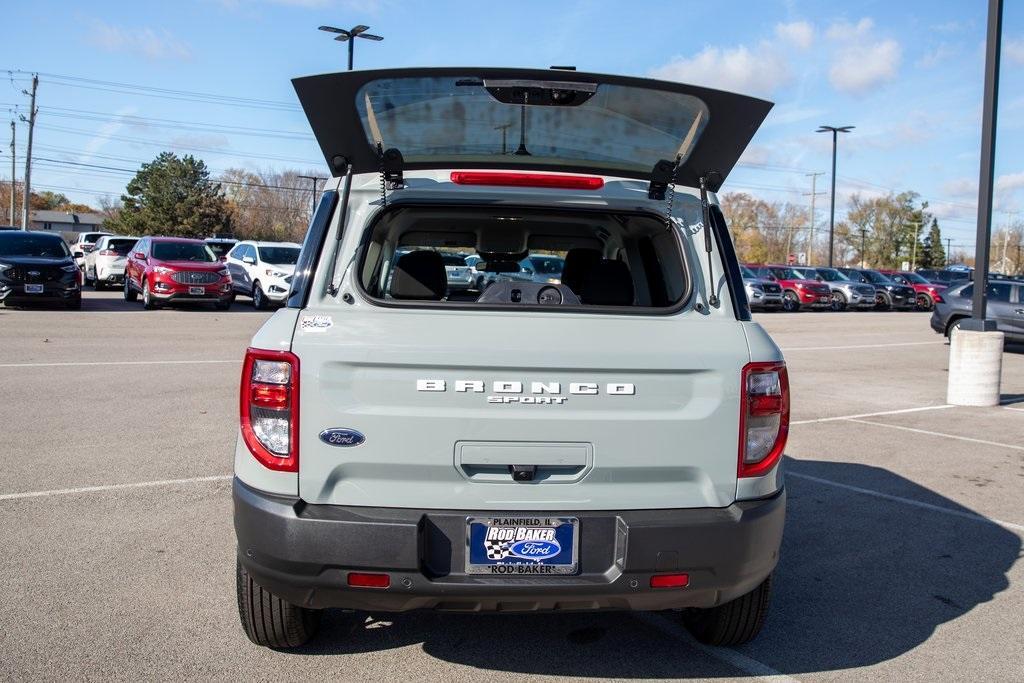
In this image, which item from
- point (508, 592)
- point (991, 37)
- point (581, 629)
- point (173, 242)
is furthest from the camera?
point (173, 242)

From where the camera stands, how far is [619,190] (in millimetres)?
3678

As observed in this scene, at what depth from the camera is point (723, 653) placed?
12.6 ft

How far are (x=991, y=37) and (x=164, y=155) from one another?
74455mm

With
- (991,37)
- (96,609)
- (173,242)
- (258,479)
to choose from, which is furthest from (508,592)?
(173,242)

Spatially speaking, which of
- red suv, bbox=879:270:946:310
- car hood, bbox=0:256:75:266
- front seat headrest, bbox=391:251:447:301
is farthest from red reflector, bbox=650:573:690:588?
red suv, bbox=879:270:946:310

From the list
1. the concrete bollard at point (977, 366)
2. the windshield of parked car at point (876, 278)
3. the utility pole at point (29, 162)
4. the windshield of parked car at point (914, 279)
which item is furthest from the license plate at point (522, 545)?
the utility pole at point (29, 162)

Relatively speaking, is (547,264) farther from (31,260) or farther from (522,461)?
(31,260)

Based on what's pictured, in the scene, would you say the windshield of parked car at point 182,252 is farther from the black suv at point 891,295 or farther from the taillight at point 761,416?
the black suv at point 891,295

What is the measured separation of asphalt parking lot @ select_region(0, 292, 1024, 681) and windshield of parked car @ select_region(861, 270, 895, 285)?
33.5 metres

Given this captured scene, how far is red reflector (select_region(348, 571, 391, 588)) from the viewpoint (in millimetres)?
3092

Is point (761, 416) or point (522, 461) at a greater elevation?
point (761, 416)

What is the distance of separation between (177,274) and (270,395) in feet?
64.9

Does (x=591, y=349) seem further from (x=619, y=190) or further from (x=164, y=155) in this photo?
(x=164, y=155)

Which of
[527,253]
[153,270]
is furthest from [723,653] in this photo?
[153,270]
